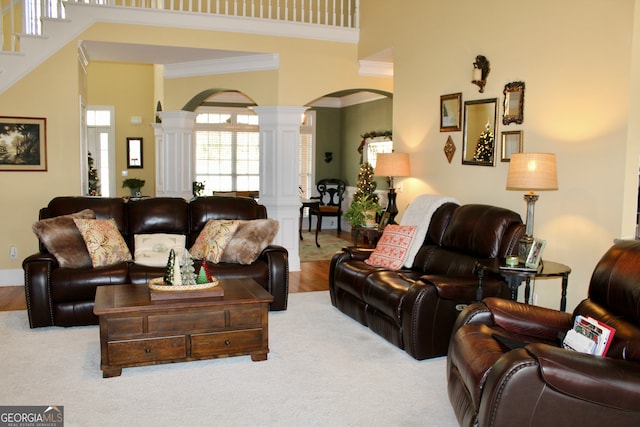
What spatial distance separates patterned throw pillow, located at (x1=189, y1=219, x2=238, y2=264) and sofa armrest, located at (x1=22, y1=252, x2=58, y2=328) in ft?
4.22

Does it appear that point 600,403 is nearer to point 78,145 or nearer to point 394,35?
point 394,35

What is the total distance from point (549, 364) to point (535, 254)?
69.3 inches

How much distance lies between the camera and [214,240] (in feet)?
17.9

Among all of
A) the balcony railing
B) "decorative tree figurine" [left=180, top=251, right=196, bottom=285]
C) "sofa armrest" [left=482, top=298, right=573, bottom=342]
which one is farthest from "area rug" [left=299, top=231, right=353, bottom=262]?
"sofa armrest" [left=482, top=298, right=573, bottom=342]

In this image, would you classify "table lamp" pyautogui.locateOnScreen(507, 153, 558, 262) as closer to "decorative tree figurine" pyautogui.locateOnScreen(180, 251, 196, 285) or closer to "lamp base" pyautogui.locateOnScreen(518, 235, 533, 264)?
"lamp base" pyautogui.locateOnScreen(518, 235, 533, 264)

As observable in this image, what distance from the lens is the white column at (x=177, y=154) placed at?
27.8ft

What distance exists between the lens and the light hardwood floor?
226 inches

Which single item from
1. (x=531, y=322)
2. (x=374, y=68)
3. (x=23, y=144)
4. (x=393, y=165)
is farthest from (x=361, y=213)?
(x=23, y=144)

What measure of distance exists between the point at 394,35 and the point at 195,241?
3.47 metres

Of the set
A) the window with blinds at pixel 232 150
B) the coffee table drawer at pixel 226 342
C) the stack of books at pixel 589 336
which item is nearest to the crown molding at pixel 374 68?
the window with blinds at pixel 232 150

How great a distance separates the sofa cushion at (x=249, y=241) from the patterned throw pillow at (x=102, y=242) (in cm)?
92

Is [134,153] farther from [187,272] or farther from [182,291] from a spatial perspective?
[182,291]

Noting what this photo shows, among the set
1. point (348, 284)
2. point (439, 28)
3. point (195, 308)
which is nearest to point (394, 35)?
point (439, 28)

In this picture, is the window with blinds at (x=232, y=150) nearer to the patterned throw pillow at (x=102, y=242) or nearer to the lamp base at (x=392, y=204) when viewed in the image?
the lamp base at (x=392, y=204)
